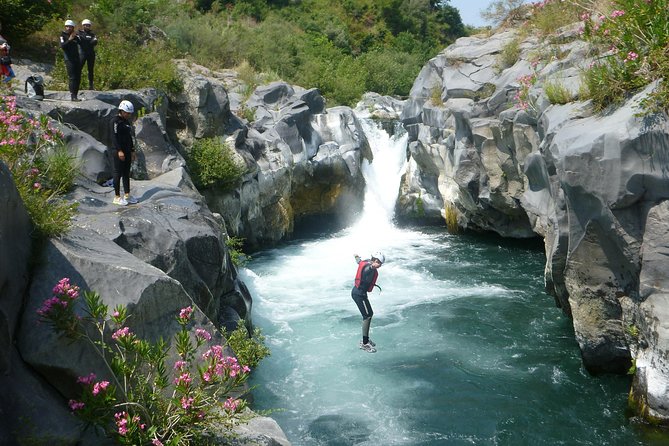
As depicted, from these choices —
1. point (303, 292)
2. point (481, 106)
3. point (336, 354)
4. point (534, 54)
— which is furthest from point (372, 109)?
point (336, 354)

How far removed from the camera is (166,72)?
52.1ft

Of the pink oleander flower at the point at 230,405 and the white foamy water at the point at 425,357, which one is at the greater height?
the pink oleander flower at the point at 230,405

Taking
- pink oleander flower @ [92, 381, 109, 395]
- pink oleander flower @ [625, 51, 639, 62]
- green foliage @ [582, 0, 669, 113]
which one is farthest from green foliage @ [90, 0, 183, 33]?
pink oleander flower @ [92, 381, 109, 395]

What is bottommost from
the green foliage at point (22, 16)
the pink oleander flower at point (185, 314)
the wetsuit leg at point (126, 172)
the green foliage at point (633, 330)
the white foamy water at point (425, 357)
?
the white foamy water at point (425, 357)

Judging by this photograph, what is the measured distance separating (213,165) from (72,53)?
487 cm

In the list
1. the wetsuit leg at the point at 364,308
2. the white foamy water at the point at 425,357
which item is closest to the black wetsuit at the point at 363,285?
the wetsuit leg at the point at 364,308

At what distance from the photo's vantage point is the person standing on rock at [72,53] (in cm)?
1126

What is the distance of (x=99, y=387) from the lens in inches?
182

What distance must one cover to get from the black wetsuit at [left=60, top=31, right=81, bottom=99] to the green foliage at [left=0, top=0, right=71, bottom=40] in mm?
5138

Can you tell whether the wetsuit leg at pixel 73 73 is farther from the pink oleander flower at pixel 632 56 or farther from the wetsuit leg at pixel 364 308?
the pink oleander flower at pixel 632 56

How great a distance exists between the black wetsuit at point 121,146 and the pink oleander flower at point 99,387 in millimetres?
4905

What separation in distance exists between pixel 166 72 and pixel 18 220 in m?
11.3

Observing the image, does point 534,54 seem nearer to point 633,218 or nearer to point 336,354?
point 633,218

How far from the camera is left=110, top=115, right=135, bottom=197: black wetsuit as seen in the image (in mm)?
8875
